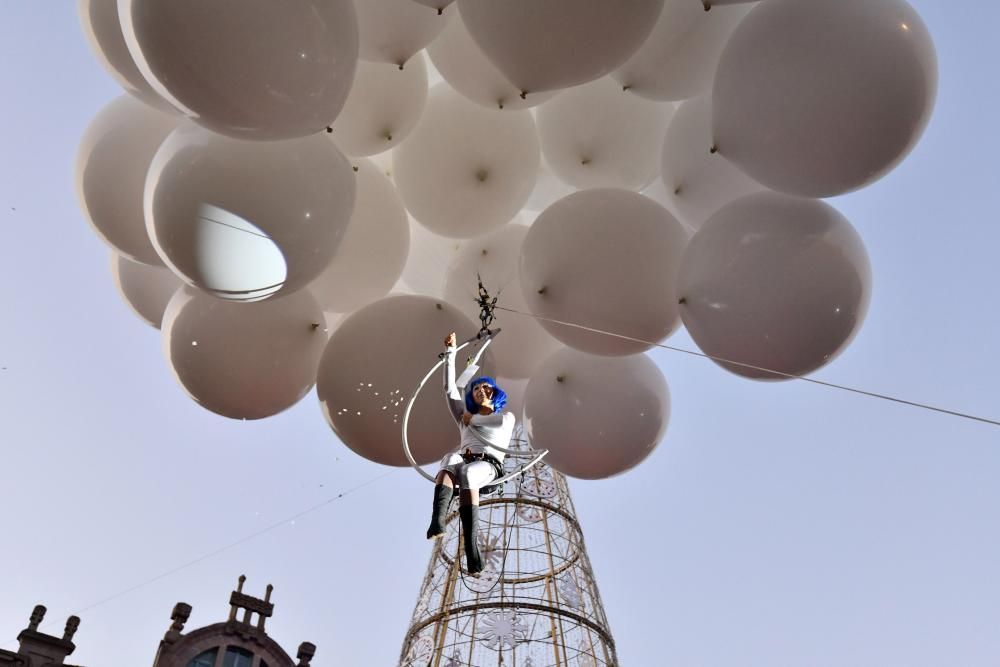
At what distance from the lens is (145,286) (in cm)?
446

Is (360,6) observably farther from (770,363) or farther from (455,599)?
(455,599)

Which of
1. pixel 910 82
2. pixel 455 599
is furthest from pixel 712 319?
pixel 455 599

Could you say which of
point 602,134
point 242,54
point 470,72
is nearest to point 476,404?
point 242,54

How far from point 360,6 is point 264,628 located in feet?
41.9

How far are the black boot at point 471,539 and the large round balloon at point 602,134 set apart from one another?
2.47 meters

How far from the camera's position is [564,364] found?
14.3 ft

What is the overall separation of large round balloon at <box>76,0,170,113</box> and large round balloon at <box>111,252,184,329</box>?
44.4 inches

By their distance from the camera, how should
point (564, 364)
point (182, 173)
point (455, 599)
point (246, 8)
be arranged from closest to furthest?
point (246, 8) → point (182, 173) → point (564, 364) → point (455, 599)

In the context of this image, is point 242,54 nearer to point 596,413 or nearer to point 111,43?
point 111,43

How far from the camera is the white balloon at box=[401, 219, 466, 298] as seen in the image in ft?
16.4

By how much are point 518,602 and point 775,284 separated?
5509 mm

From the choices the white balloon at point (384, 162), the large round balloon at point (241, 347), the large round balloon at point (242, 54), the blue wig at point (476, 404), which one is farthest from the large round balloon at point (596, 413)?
the large round balloon at point (242, 54)

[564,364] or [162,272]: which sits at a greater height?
[162,272]

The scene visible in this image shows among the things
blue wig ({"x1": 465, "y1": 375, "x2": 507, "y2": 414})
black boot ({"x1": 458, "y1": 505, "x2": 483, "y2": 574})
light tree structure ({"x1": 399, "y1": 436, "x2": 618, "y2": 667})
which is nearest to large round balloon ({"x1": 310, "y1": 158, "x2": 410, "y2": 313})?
blue wig ({"x1": 465, "y1": 375, "x2": 507, "y2": 414})
